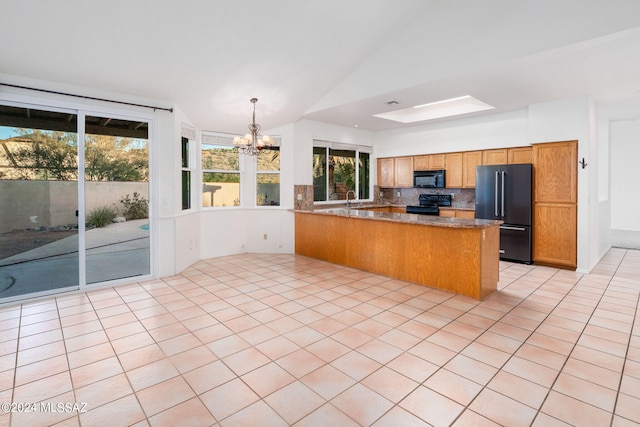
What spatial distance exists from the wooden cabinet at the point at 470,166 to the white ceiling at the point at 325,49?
1.30m

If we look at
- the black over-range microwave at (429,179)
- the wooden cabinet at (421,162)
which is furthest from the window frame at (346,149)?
the black over-range microwave at (429,179)

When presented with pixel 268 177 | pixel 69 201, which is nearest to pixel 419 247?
pixel 268 177

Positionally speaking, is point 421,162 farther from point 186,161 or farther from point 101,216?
point 101,216

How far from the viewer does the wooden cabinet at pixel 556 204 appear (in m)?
5.12

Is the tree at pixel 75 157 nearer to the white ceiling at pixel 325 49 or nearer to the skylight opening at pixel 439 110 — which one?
the white ceiling at pixel 325 49

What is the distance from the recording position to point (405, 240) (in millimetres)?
4613

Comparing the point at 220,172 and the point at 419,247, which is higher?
the point at 220,172

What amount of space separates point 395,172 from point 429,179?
0.95 metres

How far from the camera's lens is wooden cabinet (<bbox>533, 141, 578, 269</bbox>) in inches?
202

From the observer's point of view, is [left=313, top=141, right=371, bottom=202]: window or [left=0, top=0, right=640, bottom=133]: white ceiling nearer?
[left=0, top=0, right=640, bottom=133]: white ceiling

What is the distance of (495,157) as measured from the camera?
6.20 m

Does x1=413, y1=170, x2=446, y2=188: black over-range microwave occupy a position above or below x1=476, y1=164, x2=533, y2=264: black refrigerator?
above

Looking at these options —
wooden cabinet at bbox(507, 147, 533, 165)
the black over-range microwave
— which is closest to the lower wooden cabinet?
wooden cabinet at bbox(507, 147, 533, 165)

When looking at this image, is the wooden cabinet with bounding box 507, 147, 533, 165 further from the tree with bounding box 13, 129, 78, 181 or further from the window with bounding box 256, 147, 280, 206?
the tree with bounding box 13, 129, 78, 181
